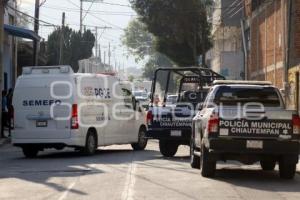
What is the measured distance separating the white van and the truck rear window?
5.57 m

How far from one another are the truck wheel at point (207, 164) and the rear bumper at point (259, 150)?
0.37 meters

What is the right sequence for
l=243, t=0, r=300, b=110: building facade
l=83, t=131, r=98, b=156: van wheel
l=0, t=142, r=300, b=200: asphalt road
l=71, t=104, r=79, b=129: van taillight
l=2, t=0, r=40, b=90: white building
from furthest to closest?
l=2, t=0, r=40, b=90: white building
l=243, t=0, r=300, b=110: building facade
l=83, t=131, r=98, b=156: van wheel
l=71, t=104, r=79, b=129: van taillight
l=0, t=142, r=300, b=200: asphalt road

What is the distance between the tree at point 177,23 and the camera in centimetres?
4681

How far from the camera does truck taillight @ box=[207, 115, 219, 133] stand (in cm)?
1355

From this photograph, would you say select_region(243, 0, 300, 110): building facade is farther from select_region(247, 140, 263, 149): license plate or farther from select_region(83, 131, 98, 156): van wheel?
select_region(247, 140, 263, 149): license plate

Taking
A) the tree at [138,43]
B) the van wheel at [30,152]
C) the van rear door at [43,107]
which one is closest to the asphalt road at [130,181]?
the van rear door at [43,107]

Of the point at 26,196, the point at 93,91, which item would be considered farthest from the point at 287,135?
the point at 93,91

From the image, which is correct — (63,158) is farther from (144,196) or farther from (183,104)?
(144,196)

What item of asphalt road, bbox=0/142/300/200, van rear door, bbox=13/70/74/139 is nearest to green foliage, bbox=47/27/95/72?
van rear door, bbox=13/70/74/139

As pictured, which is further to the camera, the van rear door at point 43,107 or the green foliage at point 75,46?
the green foliage at point 75,46

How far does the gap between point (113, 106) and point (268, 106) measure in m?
7.77

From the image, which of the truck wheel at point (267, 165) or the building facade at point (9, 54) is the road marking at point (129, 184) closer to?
the truck wheel at point (267, 165)

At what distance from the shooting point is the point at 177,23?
4669 centimetres

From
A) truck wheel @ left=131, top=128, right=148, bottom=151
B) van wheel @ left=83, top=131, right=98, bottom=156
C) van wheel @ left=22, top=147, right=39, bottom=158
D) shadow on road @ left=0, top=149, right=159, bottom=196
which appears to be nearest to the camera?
shadow on road @ left=0, top=149, right=159, bottom=196
